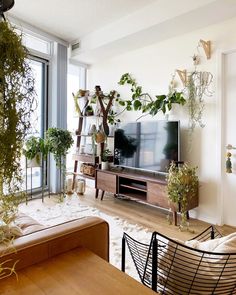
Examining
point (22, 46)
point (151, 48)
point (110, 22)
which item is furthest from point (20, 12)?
point (22, 46)

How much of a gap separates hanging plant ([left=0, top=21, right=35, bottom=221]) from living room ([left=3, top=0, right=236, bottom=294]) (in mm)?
2264

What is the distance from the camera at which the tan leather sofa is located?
3.65 feet

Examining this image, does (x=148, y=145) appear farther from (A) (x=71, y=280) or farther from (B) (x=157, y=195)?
(A) (x=71, y=280)

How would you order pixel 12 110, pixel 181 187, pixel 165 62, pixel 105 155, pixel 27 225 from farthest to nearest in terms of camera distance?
pixel 105 155 < pixel 165 62 < pixel 181 187 < pixel 27 225 < pixel 12 110

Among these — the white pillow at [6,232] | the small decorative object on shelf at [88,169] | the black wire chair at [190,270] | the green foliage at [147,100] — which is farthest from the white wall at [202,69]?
the white pillow at [6,232]

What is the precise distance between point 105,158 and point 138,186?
0.88m

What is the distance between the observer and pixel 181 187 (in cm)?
301

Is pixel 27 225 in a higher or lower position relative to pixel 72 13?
lower

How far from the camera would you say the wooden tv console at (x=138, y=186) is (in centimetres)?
330

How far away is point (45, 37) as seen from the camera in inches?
169

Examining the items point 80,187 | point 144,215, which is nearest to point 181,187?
point 144,215

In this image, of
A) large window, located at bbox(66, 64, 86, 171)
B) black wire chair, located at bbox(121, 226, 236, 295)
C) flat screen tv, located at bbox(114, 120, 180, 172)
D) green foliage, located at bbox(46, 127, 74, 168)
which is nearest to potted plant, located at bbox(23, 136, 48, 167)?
green foliage, located at bbox(46, 127, 74, 168)

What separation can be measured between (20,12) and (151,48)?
6.66 ft

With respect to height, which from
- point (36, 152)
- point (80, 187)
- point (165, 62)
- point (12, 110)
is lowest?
point (80, 187)
